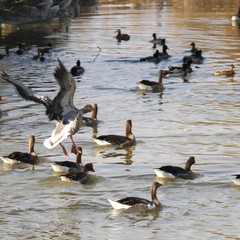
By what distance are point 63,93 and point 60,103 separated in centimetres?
71

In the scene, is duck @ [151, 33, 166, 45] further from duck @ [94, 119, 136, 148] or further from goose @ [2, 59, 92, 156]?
goose @ [2, 59, 92, 156]

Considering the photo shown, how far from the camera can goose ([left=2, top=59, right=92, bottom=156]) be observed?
19.6 m

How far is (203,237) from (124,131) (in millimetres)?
10622

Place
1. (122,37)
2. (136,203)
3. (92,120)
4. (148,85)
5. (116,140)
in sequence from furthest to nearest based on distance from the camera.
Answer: (122,37) → (148,85) → (92,120) → (116,140) → (136,203)

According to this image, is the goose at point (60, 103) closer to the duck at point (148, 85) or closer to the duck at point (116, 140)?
the duck at point (116, 140)

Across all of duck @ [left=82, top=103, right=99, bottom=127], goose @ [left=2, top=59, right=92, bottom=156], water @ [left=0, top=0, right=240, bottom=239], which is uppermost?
goose @ [left=2, top=59, right=92, bottom=156]

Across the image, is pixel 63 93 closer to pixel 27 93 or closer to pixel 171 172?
pixel 27 93

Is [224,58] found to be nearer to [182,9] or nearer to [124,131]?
[124,131]

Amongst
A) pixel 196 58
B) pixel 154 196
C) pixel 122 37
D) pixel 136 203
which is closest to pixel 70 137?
pixel 154 196

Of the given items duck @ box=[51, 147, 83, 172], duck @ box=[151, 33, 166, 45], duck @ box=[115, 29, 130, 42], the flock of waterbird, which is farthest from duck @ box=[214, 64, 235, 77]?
duck @ box=[51, 147, 83, 172]

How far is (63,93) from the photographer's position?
66.7 feet

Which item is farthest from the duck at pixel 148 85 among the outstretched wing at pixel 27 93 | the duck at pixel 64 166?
the outstretched wing at pixel 27 93

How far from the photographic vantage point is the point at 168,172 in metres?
22.2

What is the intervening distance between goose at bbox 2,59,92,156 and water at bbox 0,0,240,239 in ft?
4.26
